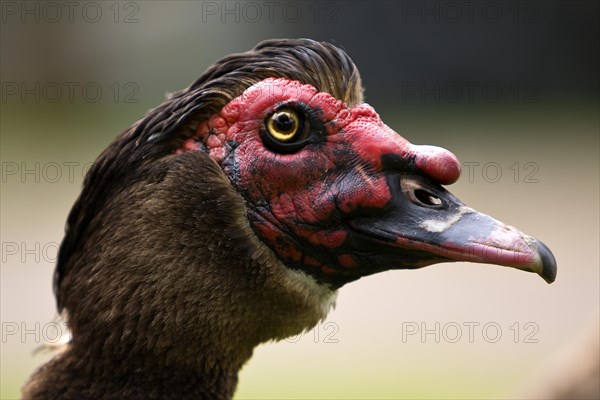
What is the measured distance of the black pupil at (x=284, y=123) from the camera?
3416 millimetres

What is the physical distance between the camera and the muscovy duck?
3.36 m

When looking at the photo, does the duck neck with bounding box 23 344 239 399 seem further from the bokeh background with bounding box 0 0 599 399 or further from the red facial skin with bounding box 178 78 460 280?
the bokeh background with bounding box 0 0 599 399

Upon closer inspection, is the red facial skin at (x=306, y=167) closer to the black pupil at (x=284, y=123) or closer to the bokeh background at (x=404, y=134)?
the black pupil at (x=284, y=123)

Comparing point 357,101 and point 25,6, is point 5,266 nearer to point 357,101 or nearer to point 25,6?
point 25,6

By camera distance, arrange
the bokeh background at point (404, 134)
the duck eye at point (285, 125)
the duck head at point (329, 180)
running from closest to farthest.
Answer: the duck head at point (329, 180) < the duck eye at point (285, 125) < the bokeh background at point (404, 134)

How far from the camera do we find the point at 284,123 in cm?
342

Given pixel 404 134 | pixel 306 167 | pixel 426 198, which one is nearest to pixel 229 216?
pixel 306 167

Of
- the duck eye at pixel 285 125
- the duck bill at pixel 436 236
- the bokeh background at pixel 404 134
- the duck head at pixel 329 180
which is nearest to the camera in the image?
the duck bill at pixel 436 236

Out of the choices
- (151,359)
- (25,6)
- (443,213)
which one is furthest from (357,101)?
(25,6)

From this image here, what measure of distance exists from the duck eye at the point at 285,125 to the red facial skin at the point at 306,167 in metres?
0.04

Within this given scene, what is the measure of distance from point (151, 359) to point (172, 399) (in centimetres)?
18

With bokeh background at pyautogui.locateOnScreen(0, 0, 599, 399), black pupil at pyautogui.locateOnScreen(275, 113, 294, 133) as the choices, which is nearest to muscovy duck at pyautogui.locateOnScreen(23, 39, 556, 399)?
black pupil at pyautogui.locateOnScreen(275, 113, 294, 133)

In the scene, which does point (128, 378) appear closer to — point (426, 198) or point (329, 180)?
point (329, 180)

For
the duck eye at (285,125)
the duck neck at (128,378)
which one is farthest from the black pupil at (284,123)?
the duck neck at (128,378)
